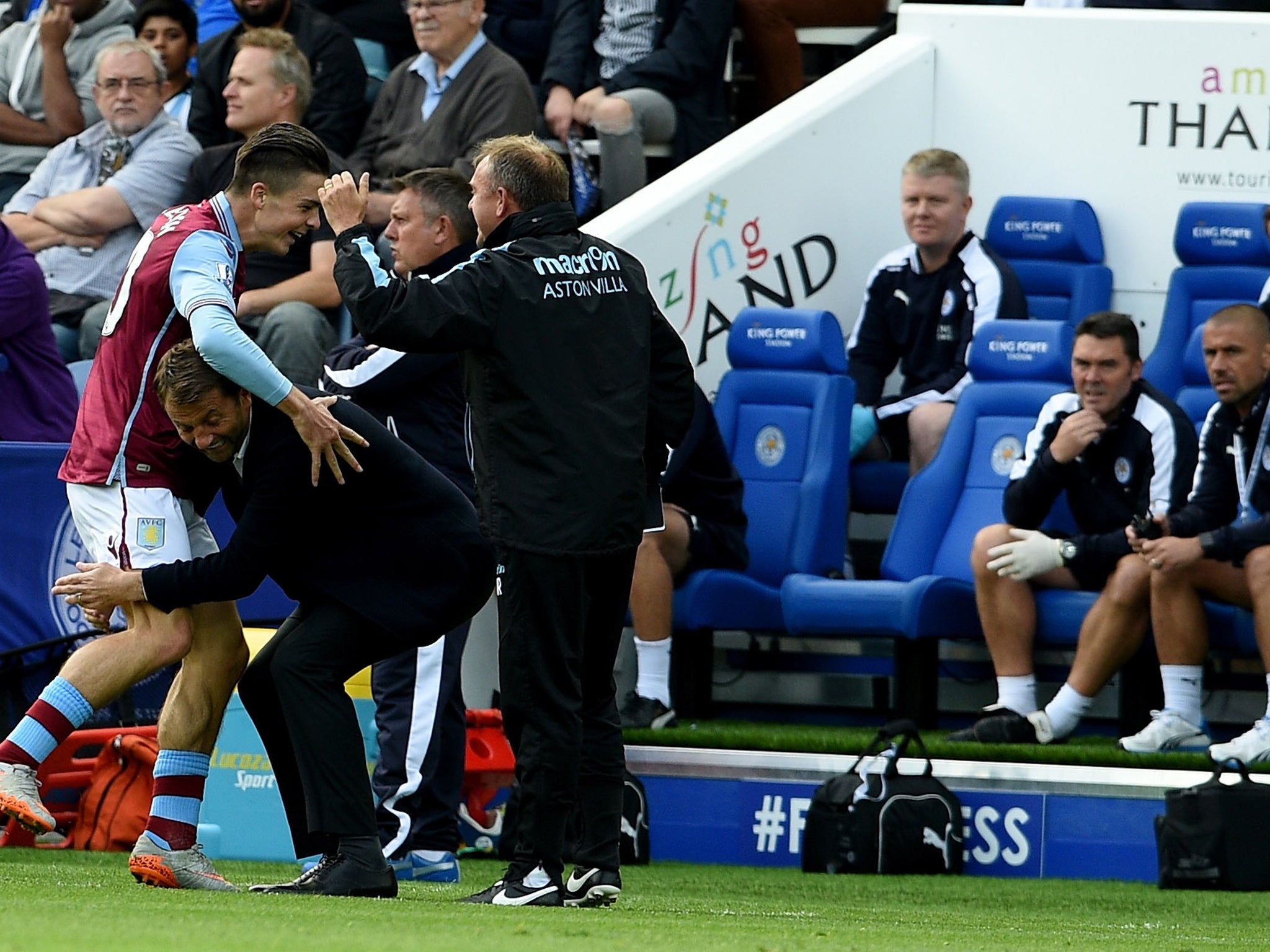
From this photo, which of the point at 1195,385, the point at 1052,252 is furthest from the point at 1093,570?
the point at 1052,252

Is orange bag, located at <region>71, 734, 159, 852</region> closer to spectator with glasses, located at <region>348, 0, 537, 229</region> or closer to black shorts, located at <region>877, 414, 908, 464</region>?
spectator with glasses, located at <region>348, 0, 537, 229</region>

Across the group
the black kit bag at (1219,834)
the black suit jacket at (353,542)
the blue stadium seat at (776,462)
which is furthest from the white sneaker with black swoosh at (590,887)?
the blue stadium seat at (776,462)

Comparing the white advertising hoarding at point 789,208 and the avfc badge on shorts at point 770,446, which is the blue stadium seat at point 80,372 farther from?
the avfc badge on shorts at point 770,446

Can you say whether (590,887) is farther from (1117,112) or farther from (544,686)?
(1117,112)

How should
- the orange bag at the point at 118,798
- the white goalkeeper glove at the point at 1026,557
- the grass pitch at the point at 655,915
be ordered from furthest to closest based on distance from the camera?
the white goalkeeper glove at the point at 1026,557, the orange bag at the point at 118,798, the grass pitch at the point at 655,915

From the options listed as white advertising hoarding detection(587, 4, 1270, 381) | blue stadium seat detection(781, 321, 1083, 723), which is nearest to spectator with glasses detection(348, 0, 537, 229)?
white advertising hoarding detection(587, 4, 1270, 381)

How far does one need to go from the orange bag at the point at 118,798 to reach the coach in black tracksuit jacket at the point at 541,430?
2.03 meters

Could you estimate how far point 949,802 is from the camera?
23.5 ft

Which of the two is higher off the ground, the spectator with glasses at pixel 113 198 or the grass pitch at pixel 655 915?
the spectator with glasses at pixel 113 198

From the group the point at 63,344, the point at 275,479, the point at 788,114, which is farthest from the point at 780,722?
the point at 275,479

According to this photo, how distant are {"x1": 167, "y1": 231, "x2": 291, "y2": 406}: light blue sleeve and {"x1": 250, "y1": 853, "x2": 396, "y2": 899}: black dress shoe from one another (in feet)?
3.39

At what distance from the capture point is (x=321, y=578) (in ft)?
16.5

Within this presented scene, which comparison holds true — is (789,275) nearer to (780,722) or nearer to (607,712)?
A: (780,722)

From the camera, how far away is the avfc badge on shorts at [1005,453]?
842cm
